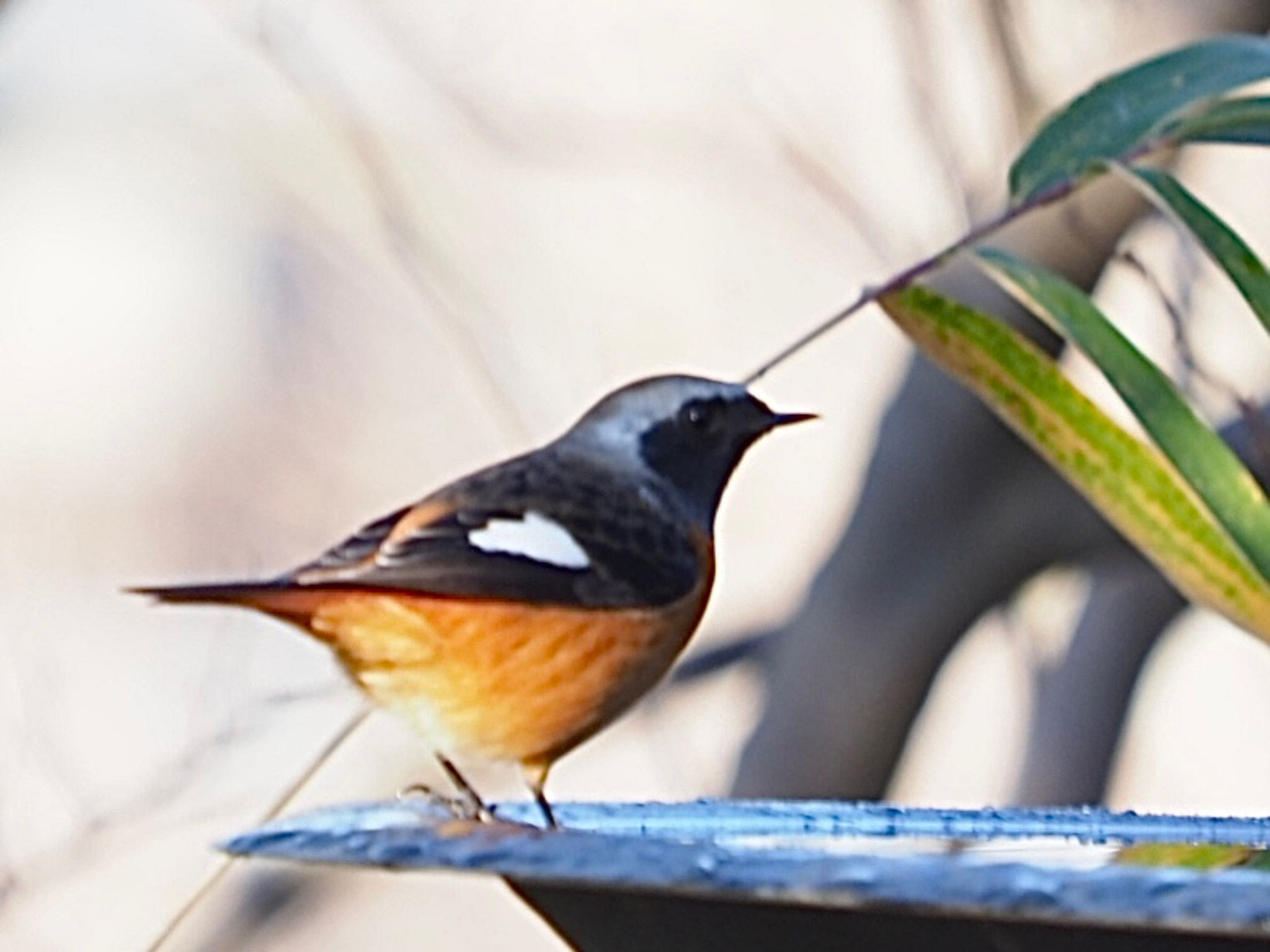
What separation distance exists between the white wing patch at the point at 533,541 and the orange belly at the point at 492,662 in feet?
0.09

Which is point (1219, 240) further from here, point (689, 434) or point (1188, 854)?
point (1188, 854)

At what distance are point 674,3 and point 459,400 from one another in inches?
24.4

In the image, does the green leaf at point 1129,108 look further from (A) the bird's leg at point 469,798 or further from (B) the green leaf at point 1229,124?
(A) the bird's leg at point 469,798

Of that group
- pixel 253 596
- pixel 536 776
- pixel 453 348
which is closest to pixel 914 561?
pixel 453 348

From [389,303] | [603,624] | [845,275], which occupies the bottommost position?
[845,275]

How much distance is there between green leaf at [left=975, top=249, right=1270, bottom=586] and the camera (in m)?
1.28

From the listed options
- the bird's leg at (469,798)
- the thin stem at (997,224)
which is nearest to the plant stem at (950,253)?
the thin stem at (997,224)

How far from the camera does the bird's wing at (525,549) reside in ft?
3.25

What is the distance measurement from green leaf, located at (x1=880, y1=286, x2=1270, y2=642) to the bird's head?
24 cm

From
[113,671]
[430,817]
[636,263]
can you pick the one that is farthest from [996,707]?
[430,817]

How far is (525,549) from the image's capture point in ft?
3.34

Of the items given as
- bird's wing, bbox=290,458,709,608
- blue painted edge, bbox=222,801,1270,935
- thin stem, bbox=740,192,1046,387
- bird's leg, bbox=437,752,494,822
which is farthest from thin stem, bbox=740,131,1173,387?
blue painted edge, bbox=222,801,1270,935

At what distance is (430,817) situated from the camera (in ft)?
2.70

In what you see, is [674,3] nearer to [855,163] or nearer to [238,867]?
[855,163]
